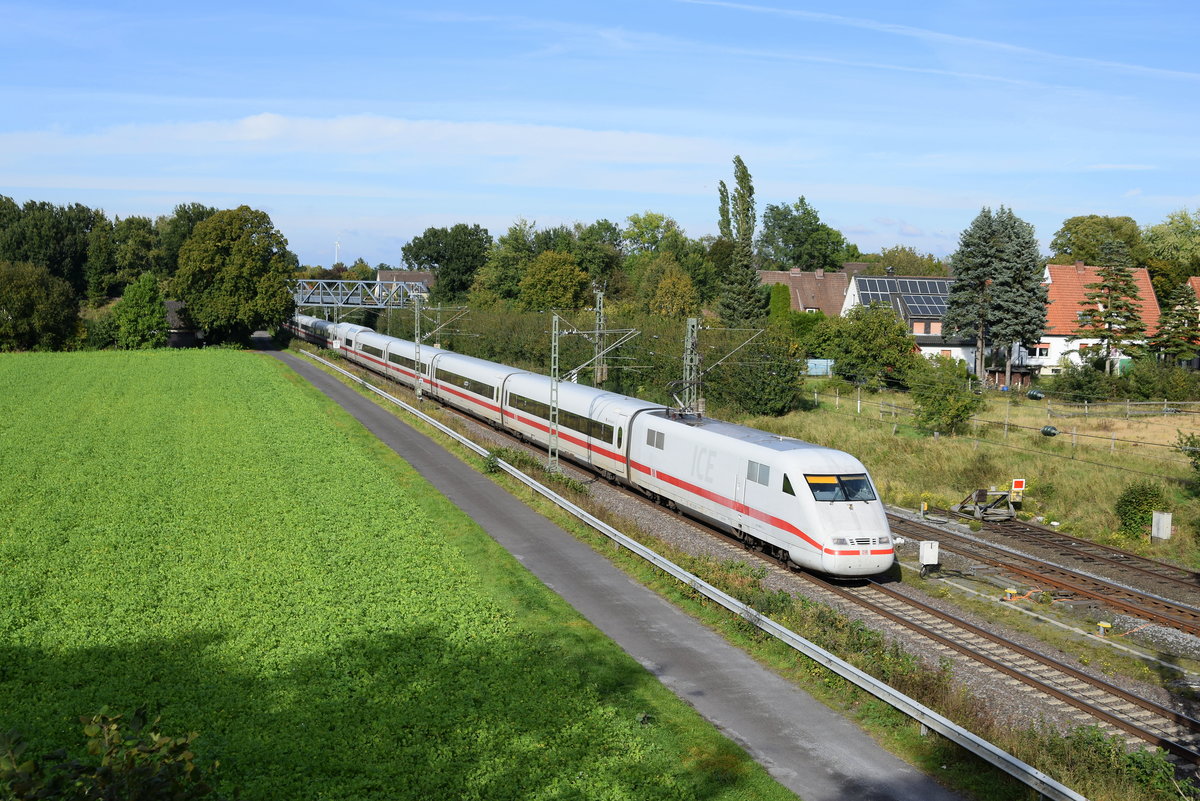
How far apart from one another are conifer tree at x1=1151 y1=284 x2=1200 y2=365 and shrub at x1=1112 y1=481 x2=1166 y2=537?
3401 centimetres

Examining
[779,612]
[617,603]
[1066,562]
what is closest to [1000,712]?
[779,612]

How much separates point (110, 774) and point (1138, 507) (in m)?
30.1

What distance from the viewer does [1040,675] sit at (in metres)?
18.0

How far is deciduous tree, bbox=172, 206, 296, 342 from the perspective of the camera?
89.8 m

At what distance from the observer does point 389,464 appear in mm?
37938

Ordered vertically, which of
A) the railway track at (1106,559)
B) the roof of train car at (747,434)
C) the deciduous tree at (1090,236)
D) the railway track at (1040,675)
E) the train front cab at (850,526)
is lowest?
the railway track at (1106,559)

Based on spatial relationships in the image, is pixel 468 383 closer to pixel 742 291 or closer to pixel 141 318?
pixel 742 291

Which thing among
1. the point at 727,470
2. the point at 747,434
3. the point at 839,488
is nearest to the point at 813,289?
the point at 747,434

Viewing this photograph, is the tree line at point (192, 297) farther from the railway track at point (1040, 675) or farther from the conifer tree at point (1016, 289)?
the railway track at point (1040, 675)

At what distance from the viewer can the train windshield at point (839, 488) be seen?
22688 millimetres

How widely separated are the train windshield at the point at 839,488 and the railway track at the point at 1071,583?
5.30 m

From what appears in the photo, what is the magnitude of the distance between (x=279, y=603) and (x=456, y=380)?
32.7 meters

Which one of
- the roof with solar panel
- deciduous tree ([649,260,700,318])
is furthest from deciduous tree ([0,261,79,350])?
the roof with solar panel

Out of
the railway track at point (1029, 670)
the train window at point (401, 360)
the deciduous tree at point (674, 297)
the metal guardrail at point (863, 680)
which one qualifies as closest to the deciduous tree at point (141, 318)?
the train window at point (401, 360)
